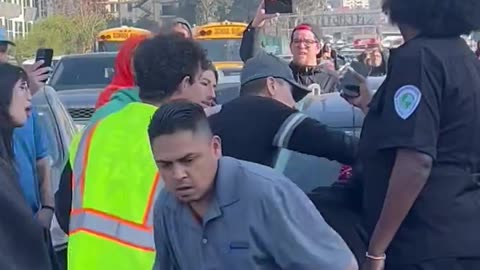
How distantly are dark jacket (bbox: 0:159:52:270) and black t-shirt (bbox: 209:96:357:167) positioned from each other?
2.09 meters

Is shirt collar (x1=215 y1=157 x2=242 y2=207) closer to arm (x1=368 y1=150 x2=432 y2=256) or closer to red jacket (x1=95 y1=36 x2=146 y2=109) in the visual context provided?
arm (x1=368 y1=150 x2=432 y2=256)

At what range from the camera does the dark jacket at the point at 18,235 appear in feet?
8.16

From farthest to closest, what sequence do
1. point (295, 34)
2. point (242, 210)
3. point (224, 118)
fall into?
A: point (295, 34) < point (224, 118) < point (242, 210)

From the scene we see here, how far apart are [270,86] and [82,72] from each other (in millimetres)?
12414

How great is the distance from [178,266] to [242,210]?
1.00ft

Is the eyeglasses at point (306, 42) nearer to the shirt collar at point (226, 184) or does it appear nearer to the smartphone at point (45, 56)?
the smartphone at point (45, 56)

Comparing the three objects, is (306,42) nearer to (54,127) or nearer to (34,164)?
(54,127)

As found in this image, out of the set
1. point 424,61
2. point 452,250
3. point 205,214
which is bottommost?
point 452,250

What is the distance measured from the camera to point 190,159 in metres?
3.38

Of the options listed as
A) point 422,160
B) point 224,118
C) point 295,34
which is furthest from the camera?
point 295,34

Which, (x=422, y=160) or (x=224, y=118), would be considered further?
(x=224, y=118)

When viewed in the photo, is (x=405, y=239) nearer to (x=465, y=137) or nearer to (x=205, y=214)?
(x=465, y=137)

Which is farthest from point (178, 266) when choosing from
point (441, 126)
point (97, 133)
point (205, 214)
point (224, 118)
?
point (224, 118)

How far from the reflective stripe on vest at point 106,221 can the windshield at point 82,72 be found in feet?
41.3
